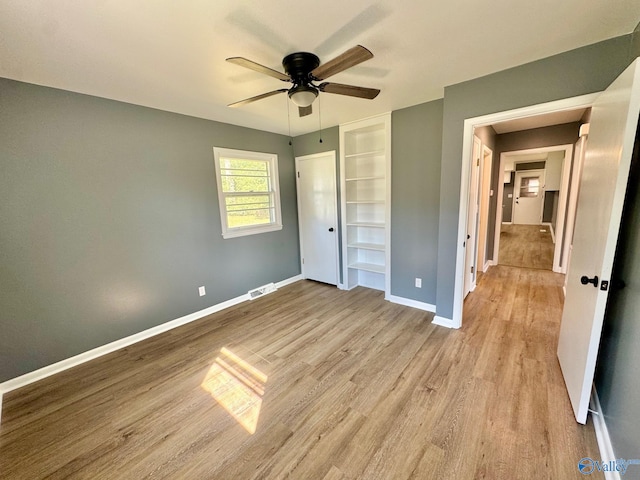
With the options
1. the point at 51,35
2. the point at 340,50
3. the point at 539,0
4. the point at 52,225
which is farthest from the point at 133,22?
the point at 539,0

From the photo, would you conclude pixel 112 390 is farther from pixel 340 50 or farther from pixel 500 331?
pixel 500 331

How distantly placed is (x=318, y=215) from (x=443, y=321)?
237 centimetres

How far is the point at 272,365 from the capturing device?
225 cm

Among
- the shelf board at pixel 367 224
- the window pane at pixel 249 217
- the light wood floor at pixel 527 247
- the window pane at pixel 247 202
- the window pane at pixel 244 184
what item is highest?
the window pane at pixel 244 184

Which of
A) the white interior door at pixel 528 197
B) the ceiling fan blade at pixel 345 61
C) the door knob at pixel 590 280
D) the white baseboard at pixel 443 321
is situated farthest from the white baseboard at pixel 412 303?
the white interior door at pixel 528 197

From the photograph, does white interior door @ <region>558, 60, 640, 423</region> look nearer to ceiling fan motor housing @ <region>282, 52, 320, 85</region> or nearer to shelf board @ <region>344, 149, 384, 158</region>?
ceiling fan motor housing @ <region>282, 52, 320, 85</region>

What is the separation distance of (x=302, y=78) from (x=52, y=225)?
98.0 inches

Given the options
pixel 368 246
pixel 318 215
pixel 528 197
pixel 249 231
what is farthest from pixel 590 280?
pixel 528 197

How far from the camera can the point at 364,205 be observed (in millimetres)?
3906

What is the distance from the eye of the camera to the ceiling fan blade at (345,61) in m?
1.35

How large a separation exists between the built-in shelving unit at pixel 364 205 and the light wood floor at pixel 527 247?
3064 mm

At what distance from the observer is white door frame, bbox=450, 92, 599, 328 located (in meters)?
1.90

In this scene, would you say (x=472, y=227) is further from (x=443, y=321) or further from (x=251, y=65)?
(x=251, y=65)

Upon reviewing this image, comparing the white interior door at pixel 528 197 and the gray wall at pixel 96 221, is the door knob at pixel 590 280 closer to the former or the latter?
the gray wall at pixel 96 221
